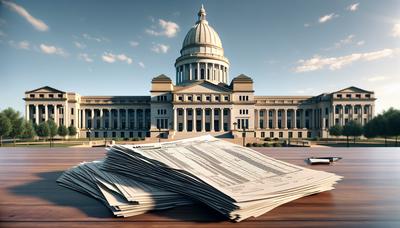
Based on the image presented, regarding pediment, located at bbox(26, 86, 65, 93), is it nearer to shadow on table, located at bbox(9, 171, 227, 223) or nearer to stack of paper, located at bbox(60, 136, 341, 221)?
shadow on table, located at bbox(9, 171, 227, 223)

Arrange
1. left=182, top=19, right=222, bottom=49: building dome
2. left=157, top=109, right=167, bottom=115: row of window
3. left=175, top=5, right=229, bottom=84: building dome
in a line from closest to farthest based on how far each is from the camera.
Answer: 1. left=157, top=109, right=167, bottom=115: row of window
2. left=175, top=5, right=229, bottom=84: building dome
3. left=182, top=19, right=222, bottom=49: building dome

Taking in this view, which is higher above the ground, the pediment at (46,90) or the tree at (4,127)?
the pediment at (46,90)

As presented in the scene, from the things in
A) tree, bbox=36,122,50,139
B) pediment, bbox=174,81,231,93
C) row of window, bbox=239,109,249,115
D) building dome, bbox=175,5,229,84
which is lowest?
tree, bbox=36,122,50,139

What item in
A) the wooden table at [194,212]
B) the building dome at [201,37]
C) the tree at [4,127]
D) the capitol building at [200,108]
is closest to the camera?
the wooden table at [194,212]

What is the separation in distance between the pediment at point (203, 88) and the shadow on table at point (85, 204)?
177 feet

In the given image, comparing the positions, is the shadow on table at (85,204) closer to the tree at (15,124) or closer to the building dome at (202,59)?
the tree at (15,124)

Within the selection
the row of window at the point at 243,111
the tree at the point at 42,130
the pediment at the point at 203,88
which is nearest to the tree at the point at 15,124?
the tree at the point at 42,130

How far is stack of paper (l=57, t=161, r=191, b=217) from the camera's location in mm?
2482

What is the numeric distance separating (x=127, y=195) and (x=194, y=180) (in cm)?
93

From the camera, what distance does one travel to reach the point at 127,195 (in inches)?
99.7

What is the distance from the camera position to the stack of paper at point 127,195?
2.48 meters

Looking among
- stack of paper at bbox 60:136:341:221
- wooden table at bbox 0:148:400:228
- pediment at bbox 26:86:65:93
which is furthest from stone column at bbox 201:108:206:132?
wooden table at bbox 0:148:400:228

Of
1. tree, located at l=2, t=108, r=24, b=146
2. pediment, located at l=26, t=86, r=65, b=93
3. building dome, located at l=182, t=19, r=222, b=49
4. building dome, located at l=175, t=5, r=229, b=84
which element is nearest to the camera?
tree, located at l=2, t=108, r=24, b=146

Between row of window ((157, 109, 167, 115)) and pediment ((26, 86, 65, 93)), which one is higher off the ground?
pediment ((26, 86, 65, 93))
